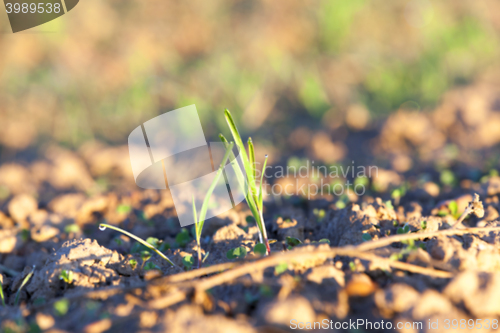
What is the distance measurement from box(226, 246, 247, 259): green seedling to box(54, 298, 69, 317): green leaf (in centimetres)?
60

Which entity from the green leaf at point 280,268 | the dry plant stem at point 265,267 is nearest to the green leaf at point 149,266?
the dry plant stem at point 265,267

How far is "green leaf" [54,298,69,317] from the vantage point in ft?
3.82

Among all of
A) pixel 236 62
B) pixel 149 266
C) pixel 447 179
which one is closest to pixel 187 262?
pixel 149 266

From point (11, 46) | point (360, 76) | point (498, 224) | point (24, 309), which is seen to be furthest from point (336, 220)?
point (11, 46)

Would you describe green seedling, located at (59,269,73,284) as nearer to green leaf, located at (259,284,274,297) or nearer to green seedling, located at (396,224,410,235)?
green leaf, located at (259,284,274,297)

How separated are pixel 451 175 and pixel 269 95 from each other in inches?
76.6

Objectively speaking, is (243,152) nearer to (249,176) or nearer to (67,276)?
(249,176)

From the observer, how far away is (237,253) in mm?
1464

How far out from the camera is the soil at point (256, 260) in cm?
108

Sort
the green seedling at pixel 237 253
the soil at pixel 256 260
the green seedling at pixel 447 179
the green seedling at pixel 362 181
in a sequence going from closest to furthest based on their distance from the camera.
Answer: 1. the soil at pixel 256 260
2. the green seedling at pixel 237 253
3. the green seedling at pixel 447 179
4. the green seedling at pixel 362 181

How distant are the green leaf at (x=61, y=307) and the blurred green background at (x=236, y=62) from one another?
2279mm

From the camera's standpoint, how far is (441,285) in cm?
119

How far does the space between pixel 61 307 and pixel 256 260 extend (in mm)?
659

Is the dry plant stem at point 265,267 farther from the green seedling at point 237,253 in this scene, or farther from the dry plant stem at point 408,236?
the green seedling at point 237,253
